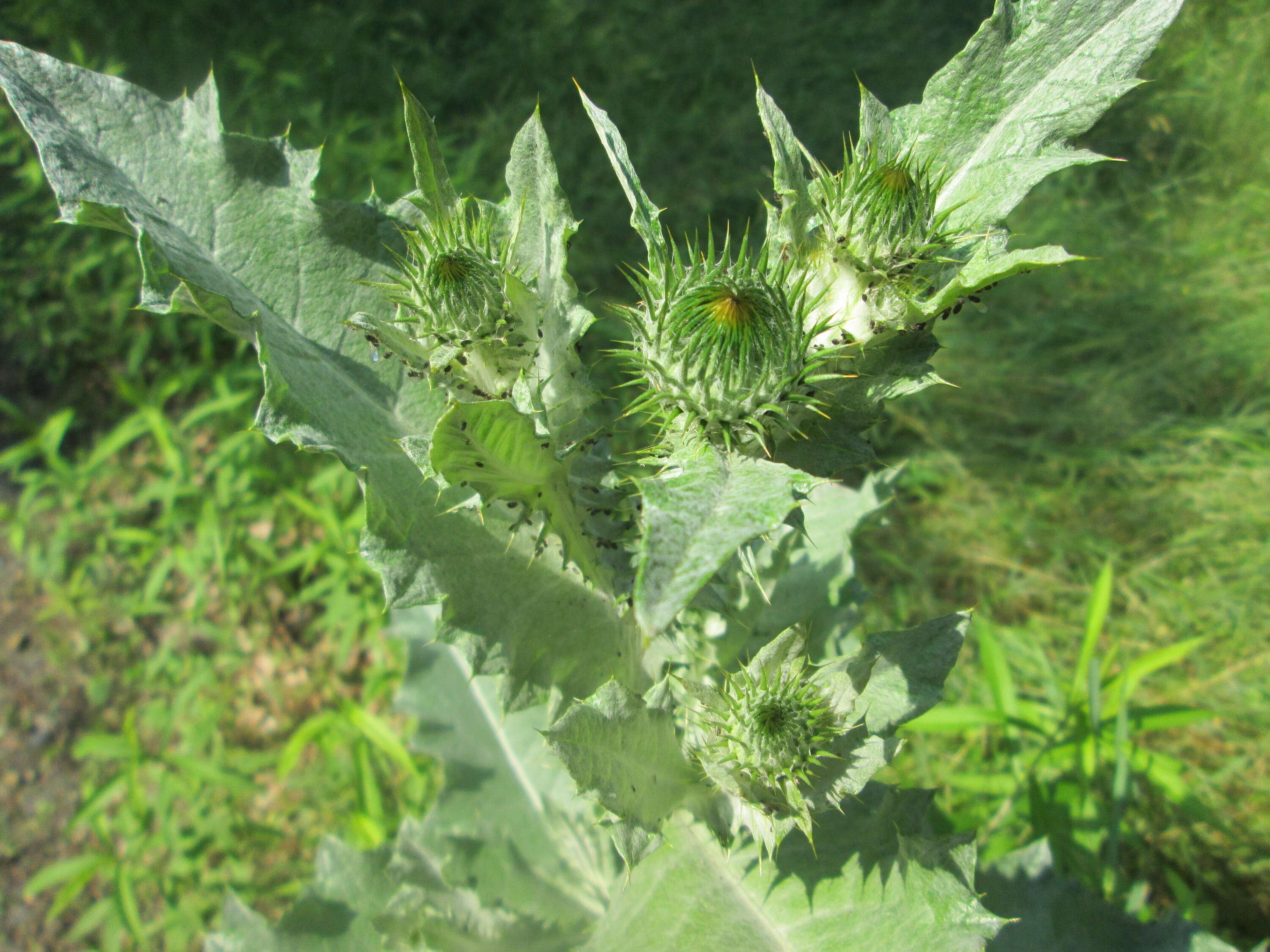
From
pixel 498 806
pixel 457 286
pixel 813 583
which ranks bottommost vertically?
pixel 498 806

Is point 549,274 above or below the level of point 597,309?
above

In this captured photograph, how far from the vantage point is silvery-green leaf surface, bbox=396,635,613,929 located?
2.63 m

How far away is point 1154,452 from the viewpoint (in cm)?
455

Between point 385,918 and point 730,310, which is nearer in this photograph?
point 730,310

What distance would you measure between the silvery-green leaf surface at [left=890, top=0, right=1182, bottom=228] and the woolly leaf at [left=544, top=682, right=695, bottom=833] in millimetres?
1026

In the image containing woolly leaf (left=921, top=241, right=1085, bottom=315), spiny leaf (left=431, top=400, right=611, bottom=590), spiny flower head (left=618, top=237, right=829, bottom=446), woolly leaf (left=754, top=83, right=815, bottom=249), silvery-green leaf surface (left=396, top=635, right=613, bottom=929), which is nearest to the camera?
woolly leaf (left=921, top=241, right=1085, bottom=315)

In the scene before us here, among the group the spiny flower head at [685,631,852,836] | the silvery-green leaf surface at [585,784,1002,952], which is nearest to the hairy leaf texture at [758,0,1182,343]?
the spiny flower head at [685,631,852,836]

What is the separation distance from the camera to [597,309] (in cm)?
520

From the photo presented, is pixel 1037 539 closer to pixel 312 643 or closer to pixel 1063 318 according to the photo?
pixel 1063 318

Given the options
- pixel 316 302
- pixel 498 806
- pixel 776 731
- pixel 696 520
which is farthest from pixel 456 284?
pixel 498 806

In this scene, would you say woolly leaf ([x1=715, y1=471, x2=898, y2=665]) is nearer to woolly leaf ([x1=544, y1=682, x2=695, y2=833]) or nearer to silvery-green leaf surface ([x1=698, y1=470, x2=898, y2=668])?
silvery-green leaf surface ([x1=698, y1=470, x2=898, y2=668])

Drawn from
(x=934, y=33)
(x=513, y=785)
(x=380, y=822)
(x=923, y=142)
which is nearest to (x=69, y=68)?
(x=923, y=142)

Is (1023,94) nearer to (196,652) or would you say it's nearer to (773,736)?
(773,736)

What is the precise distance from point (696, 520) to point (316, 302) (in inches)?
43.8
